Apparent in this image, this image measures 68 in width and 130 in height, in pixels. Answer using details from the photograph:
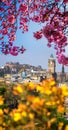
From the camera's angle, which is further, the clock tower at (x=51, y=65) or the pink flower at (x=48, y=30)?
the clock tower at (x=51, y=65)

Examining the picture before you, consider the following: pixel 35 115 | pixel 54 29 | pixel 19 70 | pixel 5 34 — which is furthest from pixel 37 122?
pixel 19 70

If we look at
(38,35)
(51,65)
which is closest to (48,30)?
(38,35)

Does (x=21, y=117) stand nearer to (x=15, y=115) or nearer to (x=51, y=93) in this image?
(x=15, y=115)

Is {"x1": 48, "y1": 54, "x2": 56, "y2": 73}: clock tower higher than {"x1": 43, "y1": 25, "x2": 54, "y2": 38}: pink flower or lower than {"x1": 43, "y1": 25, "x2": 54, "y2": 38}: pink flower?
higher

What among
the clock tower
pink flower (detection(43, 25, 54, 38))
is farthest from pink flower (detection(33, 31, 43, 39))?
the clock tower

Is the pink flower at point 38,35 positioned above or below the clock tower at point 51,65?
below

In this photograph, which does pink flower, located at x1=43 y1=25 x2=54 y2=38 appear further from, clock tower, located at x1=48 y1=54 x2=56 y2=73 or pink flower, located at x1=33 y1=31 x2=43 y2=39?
clock tower, located at x1=48 y1=54 x2=56 y2=73

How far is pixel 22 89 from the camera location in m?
4.07

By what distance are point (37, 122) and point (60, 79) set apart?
136 meters

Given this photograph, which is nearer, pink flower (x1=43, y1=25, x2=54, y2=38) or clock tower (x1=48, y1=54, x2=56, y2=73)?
pink flower (x1=43, y1=25, x2=54, y2=38)

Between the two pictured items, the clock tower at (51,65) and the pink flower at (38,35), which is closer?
the pink flower at (38,35)

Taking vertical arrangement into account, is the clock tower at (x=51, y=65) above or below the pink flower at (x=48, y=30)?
above

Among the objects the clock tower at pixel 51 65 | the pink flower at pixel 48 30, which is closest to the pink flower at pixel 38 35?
the pink flower at pixel 48 30

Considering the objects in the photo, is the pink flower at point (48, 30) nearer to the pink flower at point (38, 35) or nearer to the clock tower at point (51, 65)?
the pink flower at point (38, 35)
